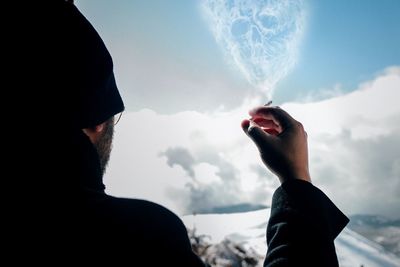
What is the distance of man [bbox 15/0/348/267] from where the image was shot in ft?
2.84

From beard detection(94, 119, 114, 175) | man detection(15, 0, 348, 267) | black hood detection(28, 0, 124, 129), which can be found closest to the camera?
man detection(15, 0, 348, 267)

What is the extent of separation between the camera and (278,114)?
62.1 inches

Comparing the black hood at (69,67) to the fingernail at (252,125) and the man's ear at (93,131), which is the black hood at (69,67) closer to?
the man's ear at (93,131)

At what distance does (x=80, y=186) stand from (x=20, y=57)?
51 centimetres

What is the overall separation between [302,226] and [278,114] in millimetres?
585

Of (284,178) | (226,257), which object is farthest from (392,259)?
(284,178)

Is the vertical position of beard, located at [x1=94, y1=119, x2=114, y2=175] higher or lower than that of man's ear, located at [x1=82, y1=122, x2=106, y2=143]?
higher

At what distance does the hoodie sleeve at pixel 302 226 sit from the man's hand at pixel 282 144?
84 mm

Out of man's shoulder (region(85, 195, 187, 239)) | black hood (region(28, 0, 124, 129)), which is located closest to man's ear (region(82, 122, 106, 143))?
black hood (region(28, 0, 124, 129))

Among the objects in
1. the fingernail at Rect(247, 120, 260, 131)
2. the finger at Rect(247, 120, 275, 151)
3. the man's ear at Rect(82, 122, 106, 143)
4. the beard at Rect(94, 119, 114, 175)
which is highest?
the fingernail at Rect(247, 120, 260, 131)

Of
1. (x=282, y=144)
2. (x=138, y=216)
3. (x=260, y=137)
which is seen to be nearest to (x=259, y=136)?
(x=260, y=137)

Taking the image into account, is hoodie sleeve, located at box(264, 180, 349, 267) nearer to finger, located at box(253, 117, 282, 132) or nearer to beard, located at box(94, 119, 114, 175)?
finger, located at box(253, 117, 282, 132)

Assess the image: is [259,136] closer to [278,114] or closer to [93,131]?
[278,114]

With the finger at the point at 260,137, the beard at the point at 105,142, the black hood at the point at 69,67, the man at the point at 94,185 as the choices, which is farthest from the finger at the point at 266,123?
the beard at the point at 105,142
